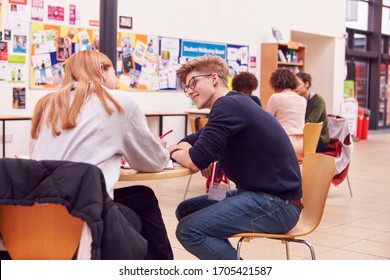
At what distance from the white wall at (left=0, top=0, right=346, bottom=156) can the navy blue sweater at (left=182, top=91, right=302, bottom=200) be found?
5163 mm

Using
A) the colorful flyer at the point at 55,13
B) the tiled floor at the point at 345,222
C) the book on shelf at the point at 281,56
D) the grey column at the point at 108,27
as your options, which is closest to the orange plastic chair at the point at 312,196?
the tiled floor at the point at 345,222

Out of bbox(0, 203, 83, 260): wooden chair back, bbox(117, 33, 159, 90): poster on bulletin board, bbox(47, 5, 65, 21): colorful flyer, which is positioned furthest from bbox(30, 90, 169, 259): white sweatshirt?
bbox(117, 33, 159, 90): poster on bulletin board

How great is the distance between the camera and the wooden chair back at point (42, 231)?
6.66 ft

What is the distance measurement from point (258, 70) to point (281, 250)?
6.99 metres

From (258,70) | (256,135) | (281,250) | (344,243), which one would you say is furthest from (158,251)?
(258,70)

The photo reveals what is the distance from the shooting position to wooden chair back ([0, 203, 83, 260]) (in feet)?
6.66

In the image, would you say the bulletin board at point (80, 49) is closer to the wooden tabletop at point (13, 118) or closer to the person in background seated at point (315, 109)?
the wooden tabletop at point (13, 118)

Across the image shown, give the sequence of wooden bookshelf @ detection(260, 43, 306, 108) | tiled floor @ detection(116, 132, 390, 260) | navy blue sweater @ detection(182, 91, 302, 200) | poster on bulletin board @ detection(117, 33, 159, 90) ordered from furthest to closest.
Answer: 1. wooden bookshelf @ detection(260, 43, 306, 108)
2. poster on bulletin board @ detection(117, 33, 159, 90)
3. tiled floor @ detection(116, 132, 390, 260)
4. navy blue sweater @ detection(182, 91, 302, 200)

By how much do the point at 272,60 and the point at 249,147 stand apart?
8.16 metres

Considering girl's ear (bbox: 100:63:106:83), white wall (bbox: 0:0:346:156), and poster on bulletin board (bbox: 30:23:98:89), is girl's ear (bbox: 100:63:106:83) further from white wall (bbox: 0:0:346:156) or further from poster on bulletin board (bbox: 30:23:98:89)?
Result: poster on bulletin board (bbox: 30:23:98:89)

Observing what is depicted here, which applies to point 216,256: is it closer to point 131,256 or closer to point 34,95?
point 131,256

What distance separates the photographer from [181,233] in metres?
2.64

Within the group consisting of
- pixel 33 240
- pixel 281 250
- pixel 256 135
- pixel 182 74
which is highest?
pixel 182 74

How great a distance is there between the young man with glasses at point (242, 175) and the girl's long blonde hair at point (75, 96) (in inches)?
19.5
